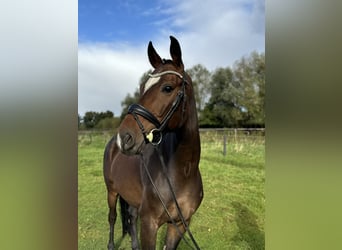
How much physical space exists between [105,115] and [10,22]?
102 cm

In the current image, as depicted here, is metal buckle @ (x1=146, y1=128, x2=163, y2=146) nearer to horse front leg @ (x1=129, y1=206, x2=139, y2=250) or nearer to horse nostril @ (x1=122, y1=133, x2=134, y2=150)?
horse nostril @ (x1=122, y1=133, x2=134, y2=150)

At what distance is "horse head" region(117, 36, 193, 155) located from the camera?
36.8 inches

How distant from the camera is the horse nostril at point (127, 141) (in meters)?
0.93

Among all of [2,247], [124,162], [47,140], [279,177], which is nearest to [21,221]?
[2,247]

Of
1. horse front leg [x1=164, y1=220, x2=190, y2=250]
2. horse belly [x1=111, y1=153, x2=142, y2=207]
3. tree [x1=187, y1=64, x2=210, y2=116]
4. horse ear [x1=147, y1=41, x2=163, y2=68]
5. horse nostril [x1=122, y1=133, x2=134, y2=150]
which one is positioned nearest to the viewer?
horse nostril [x1=122, y1=133, x2=134, y2=150]

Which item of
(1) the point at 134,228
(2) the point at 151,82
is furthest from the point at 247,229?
(2) the point at 151,82

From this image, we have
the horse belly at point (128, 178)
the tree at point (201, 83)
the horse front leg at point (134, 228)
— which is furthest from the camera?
the tree at point (201, 83)

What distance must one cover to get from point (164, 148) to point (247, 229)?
3.84ft

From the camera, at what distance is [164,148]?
4.03 feet

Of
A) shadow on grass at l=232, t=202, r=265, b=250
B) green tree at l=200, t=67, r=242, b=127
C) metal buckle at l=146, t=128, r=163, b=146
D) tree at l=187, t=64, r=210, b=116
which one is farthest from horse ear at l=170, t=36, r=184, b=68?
green tree at l=200, t=67, r=242, b=127

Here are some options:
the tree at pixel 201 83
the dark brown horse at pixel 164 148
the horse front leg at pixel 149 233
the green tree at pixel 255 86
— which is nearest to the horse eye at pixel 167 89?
the dark brown horse at pixel 164 148

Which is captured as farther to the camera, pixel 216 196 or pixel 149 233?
pixel 216 196

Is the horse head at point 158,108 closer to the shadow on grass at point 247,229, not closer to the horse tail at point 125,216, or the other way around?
the shadow on grass at point 247,229

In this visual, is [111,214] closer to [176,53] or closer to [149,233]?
[149,233]
